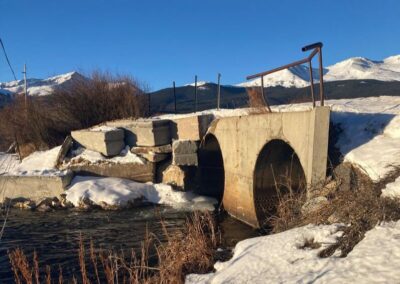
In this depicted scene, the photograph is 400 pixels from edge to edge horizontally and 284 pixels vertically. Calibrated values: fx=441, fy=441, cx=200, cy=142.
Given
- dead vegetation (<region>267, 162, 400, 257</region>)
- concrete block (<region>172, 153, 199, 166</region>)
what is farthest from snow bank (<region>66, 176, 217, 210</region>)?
dead vegetation (<region>267, 162, 400, 257</region>)

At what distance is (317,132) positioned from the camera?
7.43 metres

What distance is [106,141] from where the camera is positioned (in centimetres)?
1512

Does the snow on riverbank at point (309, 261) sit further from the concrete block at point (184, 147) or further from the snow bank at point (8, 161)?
the snow bank at point (8, 161)

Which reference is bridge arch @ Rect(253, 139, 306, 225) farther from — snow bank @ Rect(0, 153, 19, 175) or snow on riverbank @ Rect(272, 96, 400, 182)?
snow bank @ Rect(0, 153, 19, 175)

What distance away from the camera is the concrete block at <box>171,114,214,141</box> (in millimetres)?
13477

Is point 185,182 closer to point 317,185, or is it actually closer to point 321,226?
point 317,185

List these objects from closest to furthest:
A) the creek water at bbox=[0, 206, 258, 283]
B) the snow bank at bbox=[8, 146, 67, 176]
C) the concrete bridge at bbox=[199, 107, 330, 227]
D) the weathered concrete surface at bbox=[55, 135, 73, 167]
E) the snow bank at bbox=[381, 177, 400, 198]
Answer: the snow bank at bbox=[381, 177, 400, 198] → the concrete bridge at bbox=[199, 107, 330, 227] → the creek water at bbox=[0, 206, 258, 283] → the snow bank at bbox=[8, 146, 67, 176] → the weathered concrete surface at bbox=[55, 135, 73, 167]

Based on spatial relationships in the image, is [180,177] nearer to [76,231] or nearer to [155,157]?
[155,157]

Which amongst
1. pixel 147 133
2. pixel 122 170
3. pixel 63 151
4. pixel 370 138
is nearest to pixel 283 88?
pixel 147 133

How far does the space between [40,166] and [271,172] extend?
30.5 ft

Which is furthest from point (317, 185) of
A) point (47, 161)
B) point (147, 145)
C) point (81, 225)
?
point (47, 161)

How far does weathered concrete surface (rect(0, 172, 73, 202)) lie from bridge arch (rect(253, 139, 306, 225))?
682 cm

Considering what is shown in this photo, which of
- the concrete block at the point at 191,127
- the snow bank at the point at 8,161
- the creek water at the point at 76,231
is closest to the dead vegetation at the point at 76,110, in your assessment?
the snow bank at the point at 8,161

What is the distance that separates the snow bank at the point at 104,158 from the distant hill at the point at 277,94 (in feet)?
12.6
